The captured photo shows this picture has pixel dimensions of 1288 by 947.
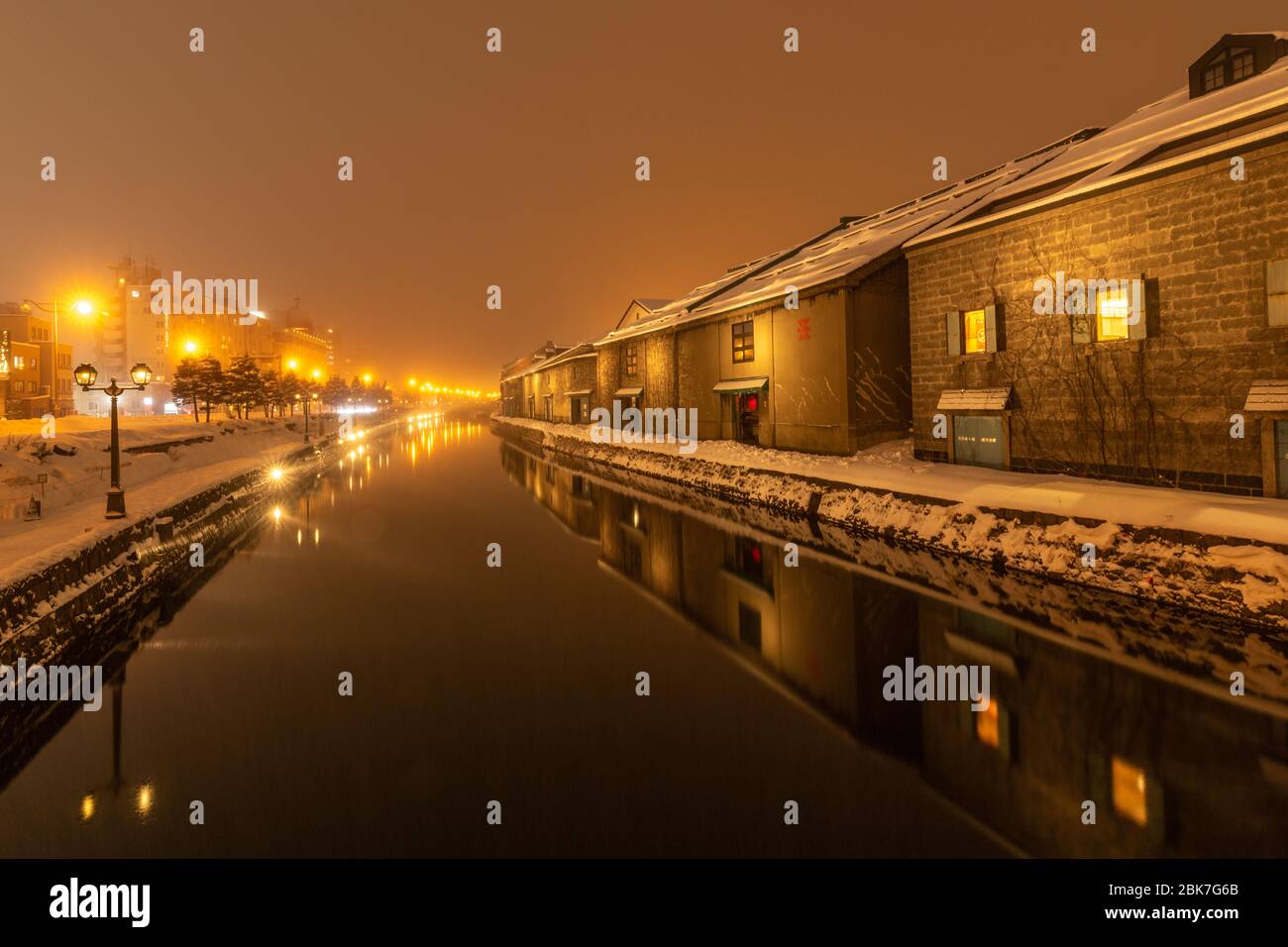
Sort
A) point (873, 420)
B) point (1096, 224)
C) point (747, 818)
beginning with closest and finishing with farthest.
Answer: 1. point (747, 818)
2. point (1096, 224)
3. point (873, 420)

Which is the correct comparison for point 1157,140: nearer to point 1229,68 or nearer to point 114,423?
point 1229,68

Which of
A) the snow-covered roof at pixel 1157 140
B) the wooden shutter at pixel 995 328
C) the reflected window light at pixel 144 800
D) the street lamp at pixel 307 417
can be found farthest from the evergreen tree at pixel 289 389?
the reflected window light at pixel 144 800

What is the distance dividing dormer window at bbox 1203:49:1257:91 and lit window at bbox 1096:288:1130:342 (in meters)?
10.1

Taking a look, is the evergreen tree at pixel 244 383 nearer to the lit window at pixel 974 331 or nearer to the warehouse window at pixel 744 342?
the warehouse window at pixel 744 342

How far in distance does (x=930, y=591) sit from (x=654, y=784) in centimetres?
738

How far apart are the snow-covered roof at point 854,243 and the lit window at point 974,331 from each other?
3389 millimetres

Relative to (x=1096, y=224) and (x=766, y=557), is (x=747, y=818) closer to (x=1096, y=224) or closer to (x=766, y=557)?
(x=766, y=557)

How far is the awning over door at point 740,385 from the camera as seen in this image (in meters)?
29.8

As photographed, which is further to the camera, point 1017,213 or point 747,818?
point 1017,213

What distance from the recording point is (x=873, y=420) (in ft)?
82.5

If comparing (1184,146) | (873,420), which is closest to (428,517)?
(873,420)

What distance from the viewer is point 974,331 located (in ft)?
67.5

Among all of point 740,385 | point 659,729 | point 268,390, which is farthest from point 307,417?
point 659,729

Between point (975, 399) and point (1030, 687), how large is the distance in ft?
46.8
